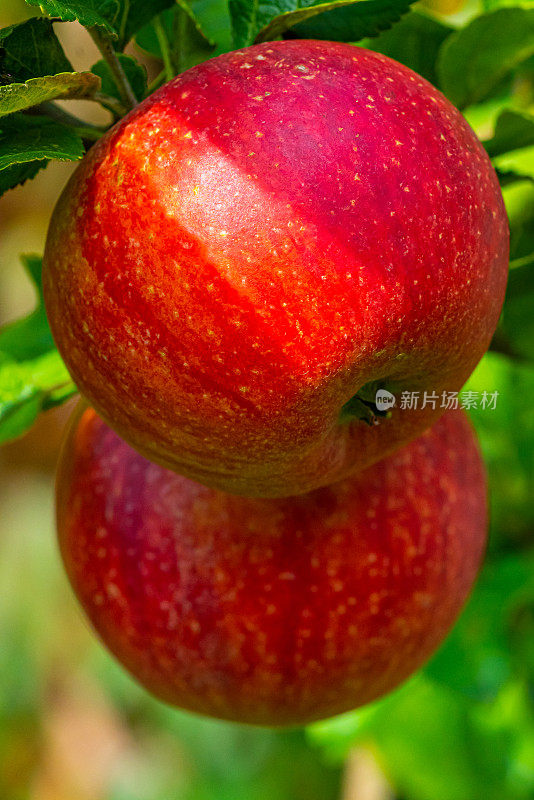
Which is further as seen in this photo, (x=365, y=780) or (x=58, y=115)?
(x=365, y=780)

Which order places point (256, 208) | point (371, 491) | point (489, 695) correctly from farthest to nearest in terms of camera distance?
1. point (489, 695)
2. point (371, 491)
3. point (256, 208)

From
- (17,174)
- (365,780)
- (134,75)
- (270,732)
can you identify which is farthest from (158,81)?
(270,732)

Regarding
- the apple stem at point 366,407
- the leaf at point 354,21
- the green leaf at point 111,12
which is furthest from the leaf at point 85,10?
the apple stem at point 366,407

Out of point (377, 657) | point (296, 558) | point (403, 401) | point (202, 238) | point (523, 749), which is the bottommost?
point (523, 749)

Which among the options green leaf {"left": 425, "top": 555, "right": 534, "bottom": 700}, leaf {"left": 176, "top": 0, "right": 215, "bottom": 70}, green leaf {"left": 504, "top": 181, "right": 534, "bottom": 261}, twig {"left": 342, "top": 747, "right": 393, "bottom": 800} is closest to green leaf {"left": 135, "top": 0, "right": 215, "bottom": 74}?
leaf {"left": 176, "top": 0, "right": 215, "bottom": 70}

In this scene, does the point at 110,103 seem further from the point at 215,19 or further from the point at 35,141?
the point at 215,19

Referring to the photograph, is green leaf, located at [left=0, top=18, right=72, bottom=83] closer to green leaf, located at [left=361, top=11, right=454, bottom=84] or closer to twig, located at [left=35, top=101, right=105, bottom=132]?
twig, located at [left=35, top=101, right=105, bottom=132]

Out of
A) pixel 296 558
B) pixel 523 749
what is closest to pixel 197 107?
pixel 296 558

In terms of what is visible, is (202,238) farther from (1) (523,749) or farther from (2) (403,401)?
(1) (523,749)
